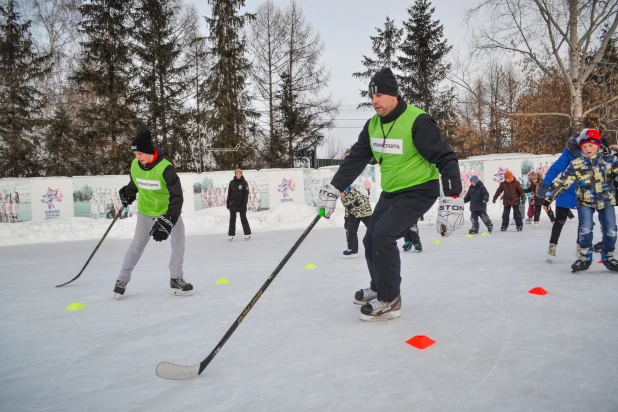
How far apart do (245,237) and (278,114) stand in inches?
490

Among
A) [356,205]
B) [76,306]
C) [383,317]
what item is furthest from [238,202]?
[383,317]

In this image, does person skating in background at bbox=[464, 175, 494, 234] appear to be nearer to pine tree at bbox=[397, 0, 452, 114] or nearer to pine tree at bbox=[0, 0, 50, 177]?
pine tree at bbox=[397, 0, 452, 114]

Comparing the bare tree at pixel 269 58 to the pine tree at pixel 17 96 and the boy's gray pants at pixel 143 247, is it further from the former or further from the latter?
the boy's gray pants at pixel 143 247

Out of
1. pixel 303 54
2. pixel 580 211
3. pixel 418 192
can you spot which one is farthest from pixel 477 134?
pixel 418 192

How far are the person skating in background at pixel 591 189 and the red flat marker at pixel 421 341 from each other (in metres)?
3.01

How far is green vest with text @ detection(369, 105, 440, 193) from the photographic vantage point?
11.1 feet

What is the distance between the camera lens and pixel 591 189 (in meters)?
4.89

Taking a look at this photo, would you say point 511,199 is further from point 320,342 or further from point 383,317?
point 320,342

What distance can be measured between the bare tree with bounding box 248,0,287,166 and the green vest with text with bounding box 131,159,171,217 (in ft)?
56.8

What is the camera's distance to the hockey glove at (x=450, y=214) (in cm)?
348

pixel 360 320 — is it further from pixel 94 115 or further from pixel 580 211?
pixel 94 115

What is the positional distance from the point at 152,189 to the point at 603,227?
4836 millimetres

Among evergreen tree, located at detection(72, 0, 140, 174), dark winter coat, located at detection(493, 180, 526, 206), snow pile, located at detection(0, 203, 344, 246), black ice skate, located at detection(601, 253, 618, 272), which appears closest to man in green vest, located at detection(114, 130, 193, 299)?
black ice skate, located at detection(601, 253, 618, 272)

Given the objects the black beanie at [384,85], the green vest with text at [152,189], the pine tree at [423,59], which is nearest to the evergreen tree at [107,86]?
the pine tree at [423,59]
